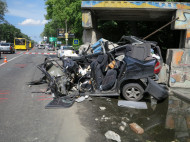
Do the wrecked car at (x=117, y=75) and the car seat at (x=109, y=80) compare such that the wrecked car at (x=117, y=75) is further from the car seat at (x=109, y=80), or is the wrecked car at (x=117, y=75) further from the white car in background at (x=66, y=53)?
the white car in background at (x=66, y=53)

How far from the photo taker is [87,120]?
428 cm

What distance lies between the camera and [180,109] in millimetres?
5203

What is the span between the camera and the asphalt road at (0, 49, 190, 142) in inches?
139

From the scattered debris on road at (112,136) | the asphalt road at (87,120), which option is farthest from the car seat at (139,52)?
the scattered debris on road at (112,136)

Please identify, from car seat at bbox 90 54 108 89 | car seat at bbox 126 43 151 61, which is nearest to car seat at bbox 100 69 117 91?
car seat at bbox 90 54 108 89

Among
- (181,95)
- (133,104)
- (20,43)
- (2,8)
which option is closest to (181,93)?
(181,95)

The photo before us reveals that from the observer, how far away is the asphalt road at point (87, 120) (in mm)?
3521

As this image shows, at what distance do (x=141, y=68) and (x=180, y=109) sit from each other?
176 centimetres

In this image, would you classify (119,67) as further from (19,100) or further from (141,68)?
(19,100)

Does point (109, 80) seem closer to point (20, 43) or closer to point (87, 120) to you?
point (87, 120)

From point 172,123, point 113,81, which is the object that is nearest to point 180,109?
point 172,123

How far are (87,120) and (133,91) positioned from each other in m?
2.06

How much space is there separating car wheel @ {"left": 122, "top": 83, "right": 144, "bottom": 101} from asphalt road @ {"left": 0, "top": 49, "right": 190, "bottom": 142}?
405mm

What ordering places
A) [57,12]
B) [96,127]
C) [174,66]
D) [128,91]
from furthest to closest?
[57,12] → [174,66] → [128,91] → [96,127]
